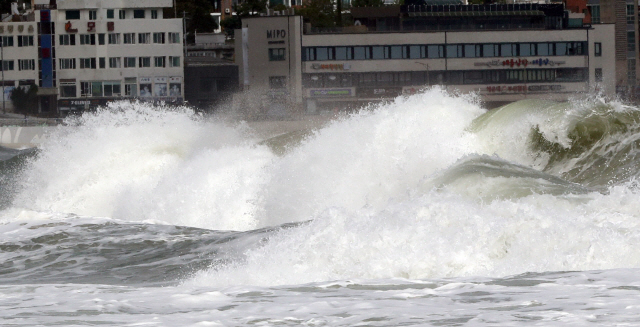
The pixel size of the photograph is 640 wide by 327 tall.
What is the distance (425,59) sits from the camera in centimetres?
8944

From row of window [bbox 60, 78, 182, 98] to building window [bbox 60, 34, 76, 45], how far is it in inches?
159

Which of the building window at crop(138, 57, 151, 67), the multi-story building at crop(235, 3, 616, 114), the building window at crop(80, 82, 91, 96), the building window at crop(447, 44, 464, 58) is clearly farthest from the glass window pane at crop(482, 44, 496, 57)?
the building window at crop(80, 82, 91, 96)

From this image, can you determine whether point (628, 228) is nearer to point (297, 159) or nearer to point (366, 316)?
point (366, 316)

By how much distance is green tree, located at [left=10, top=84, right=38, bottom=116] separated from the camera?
86688 millimetres

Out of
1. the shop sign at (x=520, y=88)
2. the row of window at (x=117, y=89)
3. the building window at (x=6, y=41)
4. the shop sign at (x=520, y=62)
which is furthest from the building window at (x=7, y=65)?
the shop sign at (x=520, y=88)

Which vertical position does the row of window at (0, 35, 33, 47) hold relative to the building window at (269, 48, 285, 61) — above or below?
above

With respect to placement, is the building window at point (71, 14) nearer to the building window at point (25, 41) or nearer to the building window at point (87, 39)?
the building window at point (87, 39)

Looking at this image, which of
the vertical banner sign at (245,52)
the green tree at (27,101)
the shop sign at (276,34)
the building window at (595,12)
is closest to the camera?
the green tree at (27,101)

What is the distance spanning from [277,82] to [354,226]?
7912 centimetres

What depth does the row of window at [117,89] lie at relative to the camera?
288 feet

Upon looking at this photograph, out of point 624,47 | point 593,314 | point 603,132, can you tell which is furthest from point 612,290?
point 624,47

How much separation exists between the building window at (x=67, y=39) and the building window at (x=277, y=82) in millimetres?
18893

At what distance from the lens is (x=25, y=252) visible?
1407cm

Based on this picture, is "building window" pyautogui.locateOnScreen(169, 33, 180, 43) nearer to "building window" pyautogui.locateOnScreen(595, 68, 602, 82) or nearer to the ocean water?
"building window" pyautogui.locateOnScreen(595, 68, 602, 82)
